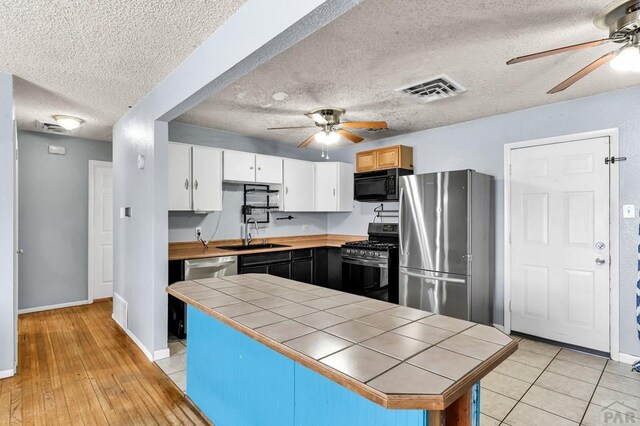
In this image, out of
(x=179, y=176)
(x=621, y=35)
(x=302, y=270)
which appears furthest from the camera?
(x=302, y=270)

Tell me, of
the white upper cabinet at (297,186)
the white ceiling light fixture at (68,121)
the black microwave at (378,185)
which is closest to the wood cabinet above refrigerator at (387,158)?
the black microwave at (378,185)

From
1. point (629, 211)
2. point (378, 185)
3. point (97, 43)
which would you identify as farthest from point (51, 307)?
point (629, 211)

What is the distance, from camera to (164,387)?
102 inches

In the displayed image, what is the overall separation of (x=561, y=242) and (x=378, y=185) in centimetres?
213

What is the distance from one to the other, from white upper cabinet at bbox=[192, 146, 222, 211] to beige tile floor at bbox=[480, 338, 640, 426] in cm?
326

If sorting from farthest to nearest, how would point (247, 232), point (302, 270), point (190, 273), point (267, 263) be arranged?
point (247, 232)
point (302, 270)
point (267, 263)
point (190, 273)

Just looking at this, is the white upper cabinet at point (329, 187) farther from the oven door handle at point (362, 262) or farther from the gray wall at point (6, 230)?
the gray wall at point (6, 230)

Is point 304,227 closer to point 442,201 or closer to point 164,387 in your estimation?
point 442,201

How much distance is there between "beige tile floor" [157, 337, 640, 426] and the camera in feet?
7.27

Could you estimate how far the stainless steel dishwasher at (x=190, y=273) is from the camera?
3.48 metres

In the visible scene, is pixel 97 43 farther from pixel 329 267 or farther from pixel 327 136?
pixel 329 267

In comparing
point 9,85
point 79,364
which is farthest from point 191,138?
point 79,364

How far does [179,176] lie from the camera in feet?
12.4

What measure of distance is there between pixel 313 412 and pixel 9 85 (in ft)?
10.9
